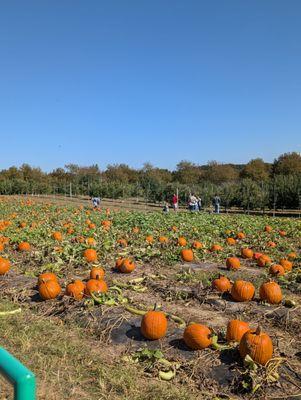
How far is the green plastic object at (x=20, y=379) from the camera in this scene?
1348mm

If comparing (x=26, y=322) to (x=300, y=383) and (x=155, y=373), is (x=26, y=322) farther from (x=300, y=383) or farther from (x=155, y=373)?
(x=300, y=383)

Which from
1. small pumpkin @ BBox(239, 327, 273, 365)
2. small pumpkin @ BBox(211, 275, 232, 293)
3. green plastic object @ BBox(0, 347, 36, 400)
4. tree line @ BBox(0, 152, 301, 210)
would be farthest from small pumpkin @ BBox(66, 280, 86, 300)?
tree line @ BBox(0, 152, 301, 210)

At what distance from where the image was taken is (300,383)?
3768 mm

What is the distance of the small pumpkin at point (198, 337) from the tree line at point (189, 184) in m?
31.0

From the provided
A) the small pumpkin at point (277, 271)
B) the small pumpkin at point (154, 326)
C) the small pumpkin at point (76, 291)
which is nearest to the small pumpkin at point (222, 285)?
the small pumpkin at point (277, 271)

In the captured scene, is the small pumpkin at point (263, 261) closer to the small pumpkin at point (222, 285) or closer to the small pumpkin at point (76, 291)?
the small pumpkin at point (222, 285)

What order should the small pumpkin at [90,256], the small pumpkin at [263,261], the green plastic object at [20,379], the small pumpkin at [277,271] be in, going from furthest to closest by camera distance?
the small pumpkin at [263,261] < the small pumpkin at [90,256] < the small pumpkin at [277,271] < the green plastic object at [20,379]

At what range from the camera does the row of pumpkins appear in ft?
12.8

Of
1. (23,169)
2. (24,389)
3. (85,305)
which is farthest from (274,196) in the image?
(23,169)

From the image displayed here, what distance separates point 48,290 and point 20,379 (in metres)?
4.92

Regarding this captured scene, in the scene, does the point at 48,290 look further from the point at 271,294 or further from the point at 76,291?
the point at 271,294

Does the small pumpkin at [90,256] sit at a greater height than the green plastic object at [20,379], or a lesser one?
lesser

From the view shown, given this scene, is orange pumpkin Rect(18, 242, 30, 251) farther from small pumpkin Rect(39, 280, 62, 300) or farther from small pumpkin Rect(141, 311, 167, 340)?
small pumpkin Rect(141, 311, 167, 340)

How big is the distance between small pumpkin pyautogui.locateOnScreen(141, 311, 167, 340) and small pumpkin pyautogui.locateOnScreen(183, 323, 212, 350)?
1.10 ft
